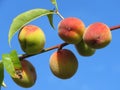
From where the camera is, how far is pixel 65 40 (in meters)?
1.39

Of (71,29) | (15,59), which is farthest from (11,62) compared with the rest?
(71,29)

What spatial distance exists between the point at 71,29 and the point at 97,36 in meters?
0.11

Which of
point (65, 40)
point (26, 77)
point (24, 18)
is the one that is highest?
point (24, 18)

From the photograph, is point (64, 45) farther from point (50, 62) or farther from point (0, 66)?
point (0, 66)

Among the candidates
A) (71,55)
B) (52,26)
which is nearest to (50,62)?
(71,55)

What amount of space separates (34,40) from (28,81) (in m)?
0.17

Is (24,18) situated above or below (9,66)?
above

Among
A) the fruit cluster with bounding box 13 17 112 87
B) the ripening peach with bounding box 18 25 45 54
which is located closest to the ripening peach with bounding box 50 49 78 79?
the fruit cluster with bounding box 13 17 112 87

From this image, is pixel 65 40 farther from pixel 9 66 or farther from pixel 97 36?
pixel 9 66

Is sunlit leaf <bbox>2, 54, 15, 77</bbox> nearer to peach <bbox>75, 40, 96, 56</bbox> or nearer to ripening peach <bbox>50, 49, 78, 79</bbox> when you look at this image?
ripening peach <bbox>50, 49, 78, 79</bbox>

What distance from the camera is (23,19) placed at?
148 centimetres

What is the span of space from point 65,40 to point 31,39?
0.14 metres

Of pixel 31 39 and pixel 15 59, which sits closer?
pixel 15 59

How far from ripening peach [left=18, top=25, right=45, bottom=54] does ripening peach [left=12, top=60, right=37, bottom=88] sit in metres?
0.08
